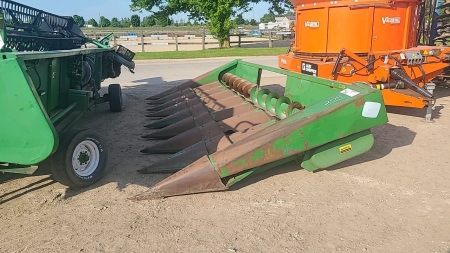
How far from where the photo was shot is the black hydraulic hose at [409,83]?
570 cm

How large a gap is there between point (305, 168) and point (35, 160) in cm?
243

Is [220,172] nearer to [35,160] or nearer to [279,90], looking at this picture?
[35,160]

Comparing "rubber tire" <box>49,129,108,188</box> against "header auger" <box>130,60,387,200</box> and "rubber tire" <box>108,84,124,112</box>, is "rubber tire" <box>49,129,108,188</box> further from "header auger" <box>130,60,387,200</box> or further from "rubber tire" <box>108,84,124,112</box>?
"rubber tire" <box>108,84,124,112</box>

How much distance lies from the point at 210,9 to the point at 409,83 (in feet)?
59.9

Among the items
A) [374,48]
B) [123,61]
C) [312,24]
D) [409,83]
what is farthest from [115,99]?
[409,83]

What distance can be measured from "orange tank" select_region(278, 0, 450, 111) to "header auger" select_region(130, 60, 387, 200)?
148cm

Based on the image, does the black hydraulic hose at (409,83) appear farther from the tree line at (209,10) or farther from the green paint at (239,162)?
the tree line at (209,10)

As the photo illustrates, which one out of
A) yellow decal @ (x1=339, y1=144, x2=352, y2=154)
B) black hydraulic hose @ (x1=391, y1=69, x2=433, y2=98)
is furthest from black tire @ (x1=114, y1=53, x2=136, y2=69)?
yellow decal @ (x1=339, y1=144, x2=352, y2=154)

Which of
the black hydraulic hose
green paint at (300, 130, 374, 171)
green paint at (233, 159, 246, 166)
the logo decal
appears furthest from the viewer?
the logo decal

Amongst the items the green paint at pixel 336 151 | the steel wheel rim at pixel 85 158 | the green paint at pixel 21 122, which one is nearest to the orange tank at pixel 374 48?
the green paint at pixel 336 151

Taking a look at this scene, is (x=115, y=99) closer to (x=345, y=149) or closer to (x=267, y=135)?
(x=267, y=135)

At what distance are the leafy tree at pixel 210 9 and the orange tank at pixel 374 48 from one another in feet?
52.9

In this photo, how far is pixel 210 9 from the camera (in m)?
22.6

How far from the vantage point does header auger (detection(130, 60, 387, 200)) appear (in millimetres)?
3484
